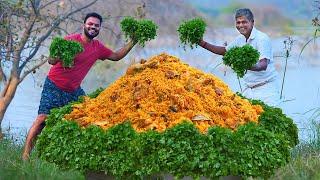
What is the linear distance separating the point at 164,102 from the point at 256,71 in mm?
1545

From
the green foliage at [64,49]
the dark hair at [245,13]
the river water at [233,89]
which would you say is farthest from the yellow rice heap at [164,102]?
the river water at [233,89]

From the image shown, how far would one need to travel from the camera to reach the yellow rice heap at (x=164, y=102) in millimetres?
5039

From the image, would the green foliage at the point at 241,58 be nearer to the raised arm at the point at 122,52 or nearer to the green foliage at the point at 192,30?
the green foliage at the point at 192,30

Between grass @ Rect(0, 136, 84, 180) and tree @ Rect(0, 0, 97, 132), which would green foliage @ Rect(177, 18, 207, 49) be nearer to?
grass @ Rect(0, 136, 84, 180)

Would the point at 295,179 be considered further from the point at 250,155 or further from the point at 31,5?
the point at 31,5

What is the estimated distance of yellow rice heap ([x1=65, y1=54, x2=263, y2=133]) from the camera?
504cm

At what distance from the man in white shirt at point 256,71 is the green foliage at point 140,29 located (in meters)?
0.62

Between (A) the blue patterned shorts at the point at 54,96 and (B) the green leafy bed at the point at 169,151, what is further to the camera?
(A) the blue patterned shorts at the point at 54,96

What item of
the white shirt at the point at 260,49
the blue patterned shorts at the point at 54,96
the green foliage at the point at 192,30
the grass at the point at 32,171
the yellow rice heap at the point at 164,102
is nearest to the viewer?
the yellow rice heap at the point at 164,102

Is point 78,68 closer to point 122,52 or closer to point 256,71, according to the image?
point 122,52

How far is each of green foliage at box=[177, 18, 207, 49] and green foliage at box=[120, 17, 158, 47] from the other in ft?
0.71

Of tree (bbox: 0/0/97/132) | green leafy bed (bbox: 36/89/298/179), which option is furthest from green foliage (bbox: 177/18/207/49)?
tree (bbox: 0/0/97/132)

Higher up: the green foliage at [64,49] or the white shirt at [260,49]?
the white shirt at [260,49]

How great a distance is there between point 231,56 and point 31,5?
12.4 ft
